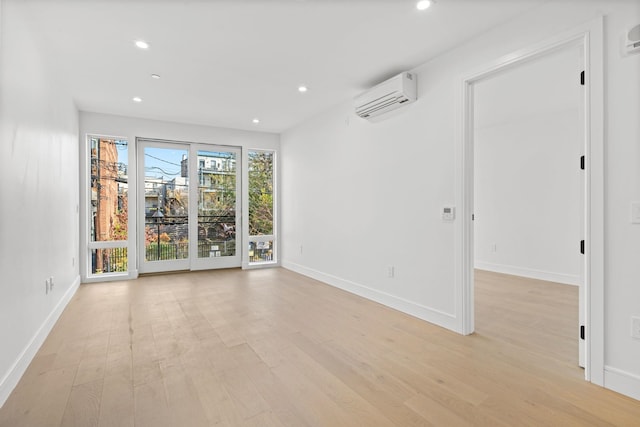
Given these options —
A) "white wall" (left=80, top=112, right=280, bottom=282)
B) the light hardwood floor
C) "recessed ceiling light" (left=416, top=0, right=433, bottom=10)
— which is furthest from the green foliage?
"recessed ceiling light" (left=416, top=0, right=433, bottom=10)

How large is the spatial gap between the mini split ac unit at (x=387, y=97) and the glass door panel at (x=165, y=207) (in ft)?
11.8

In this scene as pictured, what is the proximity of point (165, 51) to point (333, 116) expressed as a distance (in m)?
2.38

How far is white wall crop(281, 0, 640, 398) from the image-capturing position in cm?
186

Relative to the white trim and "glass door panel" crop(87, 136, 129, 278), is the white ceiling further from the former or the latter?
the white trim

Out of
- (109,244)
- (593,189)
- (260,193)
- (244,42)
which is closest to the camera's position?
(593,189)

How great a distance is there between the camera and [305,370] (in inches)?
84.9

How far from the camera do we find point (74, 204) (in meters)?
4.25

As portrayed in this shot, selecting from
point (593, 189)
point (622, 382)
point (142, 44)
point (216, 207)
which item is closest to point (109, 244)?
point (216, 207)

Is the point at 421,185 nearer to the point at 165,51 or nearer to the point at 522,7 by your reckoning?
the point at 522,7

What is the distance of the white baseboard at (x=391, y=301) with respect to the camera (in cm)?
293

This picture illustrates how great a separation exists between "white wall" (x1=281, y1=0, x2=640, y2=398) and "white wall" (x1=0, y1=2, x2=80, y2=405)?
10.6 ft

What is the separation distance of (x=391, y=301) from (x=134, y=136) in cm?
478

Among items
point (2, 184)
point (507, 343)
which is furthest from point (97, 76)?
point (507, 343)

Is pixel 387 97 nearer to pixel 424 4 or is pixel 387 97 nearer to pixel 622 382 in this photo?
pixel 424 4
